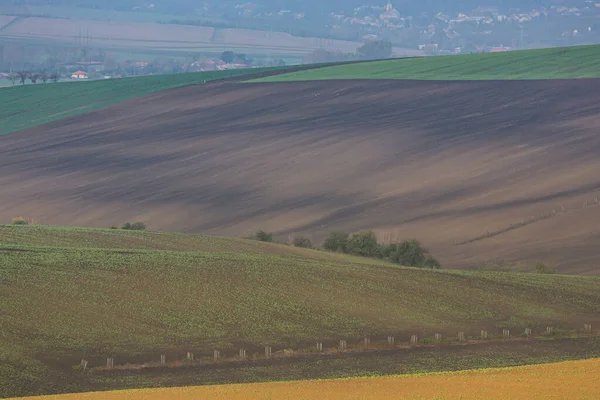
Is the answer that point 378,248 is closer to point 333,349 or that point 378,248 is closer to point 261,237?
point 261,237

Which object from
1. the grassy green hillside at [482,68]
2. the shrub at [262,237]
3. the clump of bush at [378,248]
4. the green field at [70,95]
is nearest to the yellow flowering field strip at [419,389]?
the clump of bush at [378,248]

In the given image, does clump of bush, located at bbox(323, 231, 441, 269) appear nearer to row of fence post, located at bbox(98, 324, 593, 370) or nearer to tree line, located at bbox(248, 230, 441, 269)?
tree line, located at bbox(248, 230, 441, 269)

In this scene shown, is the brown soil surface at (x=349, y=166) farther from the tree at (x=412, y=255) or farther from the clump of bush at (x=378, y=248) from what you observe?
the clump of bush at (x=378, y=248)

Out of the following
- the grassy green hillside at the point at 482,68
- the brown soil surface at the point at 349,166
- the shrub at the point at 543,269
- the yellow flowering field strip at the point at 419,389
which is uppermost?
the grassy green hillside at the point at 482,68

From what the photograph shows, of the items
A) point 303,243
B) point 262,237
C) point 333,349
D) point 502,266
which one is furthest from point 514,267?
point 333,349

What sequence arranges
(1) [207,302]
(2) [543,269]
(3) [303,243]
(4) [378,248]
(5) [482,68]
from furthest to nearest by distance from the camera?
(5) [482,68] → (3) [303,243] → (4) [378,248] → (2) [543,269] → (1) [207,302]
